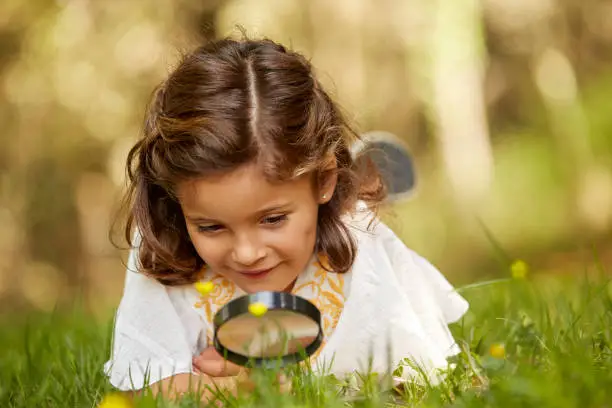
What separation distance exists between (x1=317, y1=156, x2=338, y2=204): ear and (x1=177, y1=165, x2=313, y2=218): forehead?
0.25 m

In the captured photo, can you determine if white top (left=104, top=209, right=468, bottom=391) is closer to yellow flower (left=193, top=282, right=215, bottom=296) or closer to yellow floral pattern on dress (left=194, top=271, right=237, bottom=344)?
yellow floral pattern on dress (left=194, top=271, right=237, bottom=344)

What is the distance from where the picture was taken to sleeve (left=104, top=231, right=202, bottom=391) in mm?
2490

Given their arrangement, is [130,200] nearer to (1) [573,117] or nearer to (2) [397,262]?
(2) [397,262]

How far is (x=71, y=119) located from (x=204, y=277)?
9575 mm

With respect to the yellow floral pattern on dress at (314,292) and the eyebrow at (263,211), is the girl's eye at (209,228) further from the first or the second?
the yellow floral pattern on dress at (314,292)

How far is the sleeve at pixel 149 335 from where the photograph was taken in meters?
2.49

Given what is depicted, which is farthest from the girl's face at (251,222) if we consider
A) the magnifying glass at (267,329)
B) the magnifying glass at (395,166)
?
the magnifying glass at (395,166)

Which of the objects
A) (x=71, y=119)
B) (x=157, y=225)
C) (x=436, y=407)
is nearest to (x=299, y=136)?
(x=157, y=225)

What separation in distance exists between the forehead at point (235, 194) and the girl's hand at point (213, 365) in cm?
44

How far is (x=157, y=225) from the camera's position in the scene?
2.66m

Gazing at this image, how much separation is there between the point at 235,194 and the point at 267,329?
0.37m

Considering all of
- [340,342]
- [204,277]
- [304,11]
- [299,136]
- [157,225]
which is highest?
[304,11]

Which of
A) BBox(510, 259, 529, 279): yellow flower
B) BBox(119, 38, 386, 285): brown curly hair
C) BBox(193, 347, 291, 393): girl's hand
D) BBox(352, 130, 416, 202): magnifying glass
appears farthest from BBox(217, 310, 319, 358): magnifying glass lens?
BBox(352, 130, 416, 202): magnifying glass

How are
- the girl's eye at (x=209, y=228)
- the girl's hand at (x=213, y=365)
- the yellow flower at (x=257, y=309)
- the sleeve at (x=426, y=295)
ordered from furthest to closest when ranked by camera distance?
the sleeve at (x=426, y=295), the girl's hand at (x=213, y=365), the girl's eye at (x=209, y=228), the yellow flower at (x=257, y=309)
